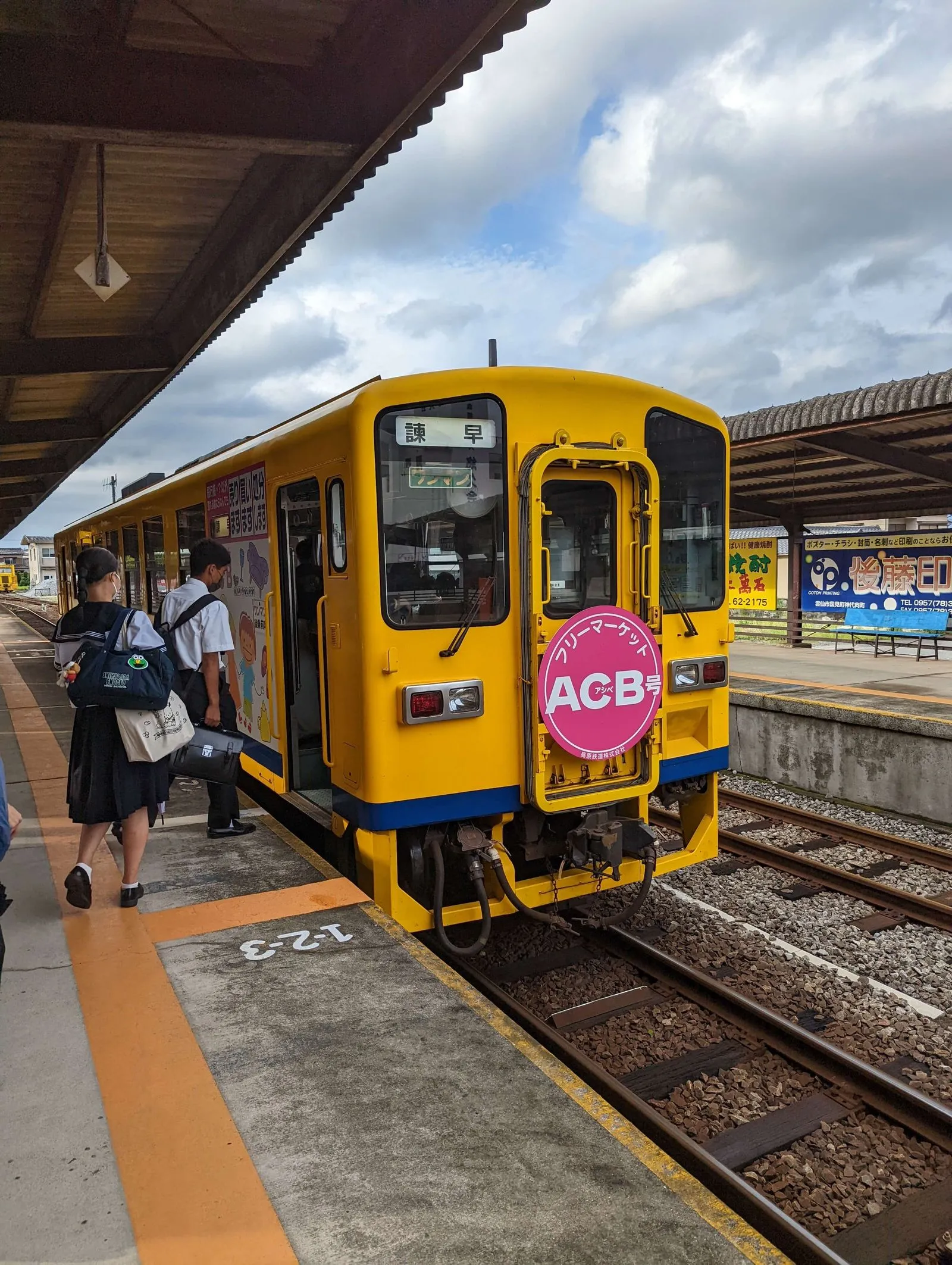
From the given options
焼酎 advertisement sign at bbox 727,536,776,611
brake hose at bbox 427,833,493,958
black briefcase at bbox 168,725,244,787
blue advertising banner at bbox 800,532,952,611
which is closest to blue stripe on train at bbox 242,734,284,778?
black briefcase at bbox 168,725,244,787

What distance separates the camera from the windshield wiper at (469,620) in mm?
3998

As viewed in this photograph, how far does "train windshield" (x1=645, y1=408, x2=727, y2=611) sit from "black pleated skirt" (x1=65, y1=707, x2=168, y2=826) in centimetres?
266

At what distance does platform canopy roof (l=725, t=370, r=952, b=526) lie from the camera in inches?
348

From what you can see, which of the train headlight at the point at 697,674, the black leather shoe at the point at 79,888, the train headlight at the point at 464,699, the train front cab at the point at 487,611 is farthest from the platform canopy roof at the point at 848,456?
the black leather shoe at the point at 79,888

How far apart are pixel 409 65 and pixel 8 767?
5.45 meters

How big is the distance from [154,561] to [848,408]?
6.98 metres

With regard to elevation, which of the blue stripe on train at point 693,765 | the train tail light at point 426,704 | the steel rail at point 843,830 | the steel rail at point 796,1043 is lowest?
the steel rail at point 843,830

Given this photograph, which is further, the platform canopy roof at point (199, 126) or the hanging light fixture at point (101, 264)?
the hanging light fixture at point (101, 264)

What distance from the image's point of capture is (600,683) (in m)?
4.20

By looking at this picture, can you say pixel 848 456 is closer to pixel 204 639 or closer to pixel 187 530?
pixel 187 530

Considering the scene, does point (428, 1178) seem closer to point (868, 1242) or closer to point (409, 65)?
point (868, 1242)

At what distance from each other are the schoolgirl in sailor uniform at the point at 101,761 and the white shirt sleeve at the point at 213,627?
76 centimetres

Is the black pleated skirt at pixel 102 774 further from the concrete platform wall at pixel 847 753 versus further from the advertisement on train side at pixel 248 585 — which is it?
the concrete platform wall at pixel 847 753

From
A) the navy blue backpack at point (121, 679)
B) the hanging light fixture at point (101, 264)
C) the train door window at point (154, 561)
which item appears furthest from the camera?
the train door window at point (154, 561)
